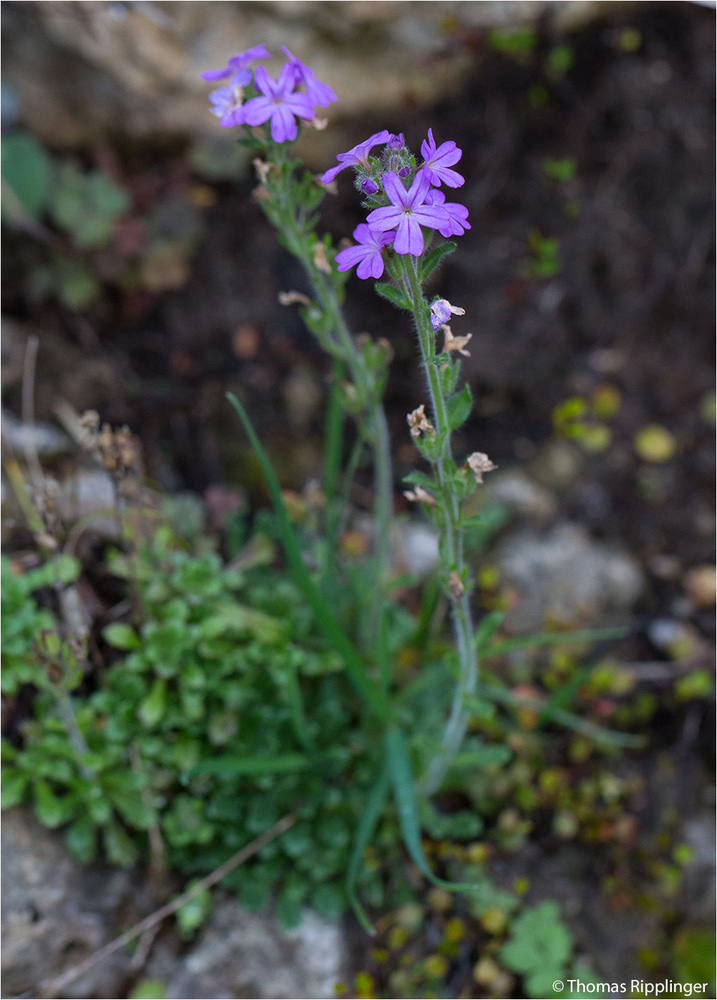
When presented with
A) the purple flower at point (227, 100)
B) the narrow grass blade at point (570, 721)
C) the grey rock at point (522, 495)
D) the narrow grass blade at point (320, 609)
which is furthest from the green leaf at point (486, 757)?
the purple flower at point (227, 100)

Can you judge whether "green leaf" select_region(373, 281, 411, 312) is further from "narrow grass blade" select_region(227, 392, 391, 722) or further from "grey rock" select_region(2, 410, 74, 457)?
"grey rock" select_region(2, 410, 74, 457)

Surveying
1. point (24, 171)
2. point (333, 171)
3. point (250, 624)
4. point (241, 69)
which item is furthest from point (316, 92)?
point (24, 171)

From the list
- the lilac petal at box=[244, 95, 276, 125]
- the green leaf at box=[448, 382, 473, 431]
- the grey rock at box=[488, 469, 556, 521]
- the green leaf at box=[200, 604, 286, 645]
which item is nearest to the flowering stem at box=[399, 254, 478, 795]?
the green leaf at box=[448, 382, 473, 431]

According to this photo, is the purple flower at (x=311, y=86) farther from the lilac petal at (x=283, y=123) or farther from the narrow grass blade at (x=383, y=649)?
the narrow grass blade at (x=383, y=649)

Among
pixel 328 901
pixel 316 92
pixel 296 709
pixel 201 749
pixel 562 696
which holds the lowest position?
pixel 328 901

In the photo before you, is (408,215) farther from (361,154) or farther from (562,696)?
(562,696)

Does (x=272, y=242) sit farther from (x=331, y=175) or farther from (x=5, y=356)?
(x=331, y=175)
